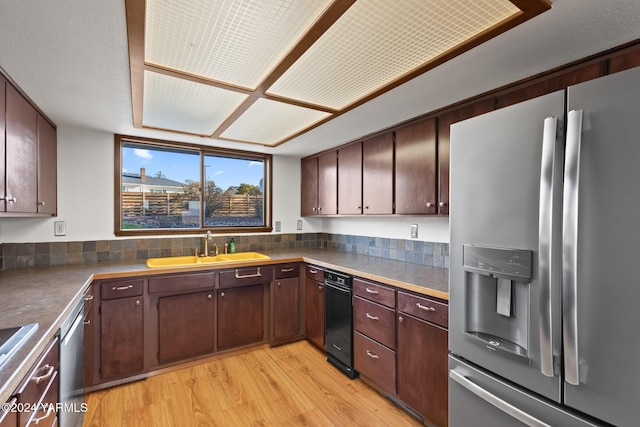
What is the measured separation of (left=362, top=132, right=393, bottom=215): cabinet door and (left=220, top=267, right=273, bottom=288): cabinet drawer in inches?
45.9

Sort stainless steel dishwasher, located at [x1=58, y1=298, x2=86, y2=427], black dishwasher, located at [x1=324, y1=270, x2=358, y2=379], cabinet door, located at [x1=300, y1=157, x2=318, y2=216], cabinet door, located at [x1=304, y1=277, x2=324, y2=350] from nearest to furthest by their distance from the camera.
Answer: stainless steel dishwasher, located at [x1=58, y1=298, x2=86, y2=427] < black dishwasher, located at [x1=324, y1=270, x2=358, y2=379] < cabinet door, located at [x1=304, y1=277, x2=324, y2=350] < cabinet door, located at [x1=300, y1=157, x2=318, y2=216]

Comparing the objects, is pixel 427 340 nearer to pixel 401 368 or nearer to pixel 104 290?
pixel 401 368

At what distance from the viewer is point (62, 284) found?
2.01 meters

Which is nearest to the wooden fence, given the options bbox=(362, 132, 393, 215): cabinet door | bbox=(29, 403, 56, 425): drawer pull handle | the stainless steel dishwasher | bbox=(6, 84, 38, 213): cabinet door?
bbox=(6, 84, 38, 213): cabinet door

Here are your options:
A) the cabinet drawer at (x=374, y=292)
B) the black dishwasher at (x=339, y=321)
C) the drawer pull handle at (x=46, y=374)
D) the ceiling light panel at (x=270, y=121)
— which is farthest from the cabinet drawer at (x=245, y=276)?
the drawer pull handle at (x=46, y=374)

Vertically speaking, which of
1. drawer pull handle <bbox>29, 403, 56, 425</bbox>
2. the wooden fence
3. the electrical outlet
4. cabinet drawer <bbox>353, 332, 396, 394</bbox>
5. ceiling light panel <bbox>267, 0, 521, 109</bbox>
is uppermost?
ceiling light panel <bbox>267, 0, 521, 109</bbox>

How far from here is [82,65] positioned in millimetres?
1595

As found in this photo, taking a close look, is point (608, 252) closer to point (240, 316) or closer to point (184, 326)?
point (240, 316)

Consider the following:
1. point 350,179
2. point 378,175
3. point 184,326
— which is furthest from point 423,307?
point 184,326

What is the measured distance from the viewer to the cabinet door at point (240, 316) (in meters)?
2.92

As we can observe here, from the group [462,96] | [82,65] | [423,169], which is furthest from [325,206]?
[82,65]

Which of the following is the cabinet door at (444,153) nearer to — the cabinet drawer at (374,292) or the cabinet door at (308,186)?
the cabinet drawer at (374,292)

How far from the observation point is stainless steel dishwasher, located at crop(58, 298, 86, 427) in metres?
1.51

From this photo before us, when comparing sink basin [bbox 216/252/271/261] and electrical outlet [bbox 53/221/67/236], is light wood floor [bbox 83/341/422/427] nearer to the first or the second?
sink basin [bbox 216/252/271/261]
